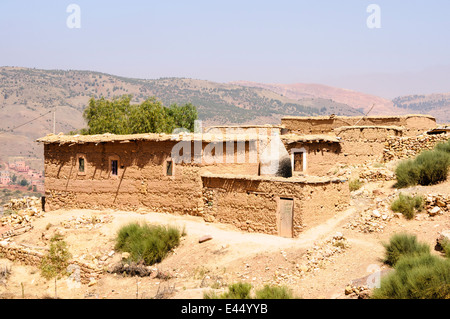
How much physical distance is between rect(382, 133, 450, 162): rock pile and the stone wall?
1312cm

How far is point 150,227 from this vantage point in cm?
1628

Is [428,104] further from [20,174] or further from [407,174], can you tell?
[407,174]

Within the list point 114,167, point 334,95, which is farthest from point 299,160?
point 334,95

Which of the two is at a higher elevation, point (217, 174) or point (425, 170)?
point (425, 170)

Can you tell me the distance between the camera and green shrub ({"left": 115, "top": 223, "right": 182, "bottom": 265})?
49.8 ft

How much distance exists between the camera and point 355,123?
1008 inches

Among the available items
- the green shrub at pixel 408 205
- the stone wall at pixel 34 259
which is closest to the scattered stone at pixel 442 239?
the green shrub at pixel 408 205

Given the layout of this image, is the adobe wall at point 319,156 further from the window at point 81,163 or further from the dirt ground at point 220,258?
the window at point 81,163

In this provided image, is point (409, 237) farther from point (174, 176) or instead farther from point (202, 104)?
point (202, 104)

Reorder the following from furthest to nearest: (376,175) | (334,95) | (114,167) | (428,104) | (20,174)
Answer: (334,95)
(428,104)
(20,174)
(376,175)
(114,167)

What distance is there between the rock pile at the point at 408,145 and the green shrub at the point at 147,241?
1029 centimetres

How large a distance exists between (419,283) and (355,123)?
56.7ft

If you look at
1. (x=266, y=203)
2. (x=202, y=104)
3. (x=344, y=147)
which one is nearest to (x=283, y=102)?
(x=202, y=104)
